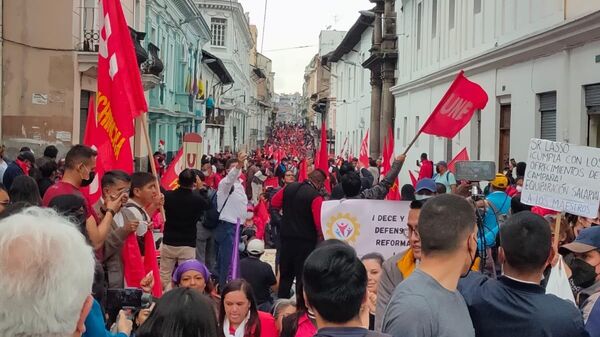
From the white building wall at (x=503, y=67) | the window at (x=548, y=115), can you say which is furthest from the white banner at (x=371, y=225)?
the window at (x=548, y=115)

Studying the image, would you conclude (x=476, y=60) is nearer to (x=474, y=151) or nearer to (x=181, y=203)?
(x=474, y=151)

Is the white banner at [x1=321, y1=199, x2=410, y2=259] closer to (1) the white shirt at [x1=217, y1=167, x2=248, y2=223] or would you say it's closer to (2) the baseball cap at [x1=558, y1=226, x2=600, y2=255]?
(2) the baseball cap at [x1=558, y1=226, x2=600, y2=255]

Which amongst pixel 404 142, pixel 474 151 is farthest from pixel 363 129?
pixel 474 151

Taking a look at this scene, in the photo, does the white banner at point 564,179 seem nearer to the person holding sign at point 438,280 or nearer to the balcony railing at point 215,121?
the person holding sign at point 438,280

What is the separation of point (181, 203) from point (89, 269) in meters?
6.17

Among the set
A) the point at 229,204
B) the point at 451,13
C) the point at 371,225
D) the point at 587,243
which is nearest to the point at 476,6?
the point at 451,13

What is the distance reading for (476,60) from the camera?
1962 cm

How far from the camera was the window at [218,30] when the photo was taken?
67625mm

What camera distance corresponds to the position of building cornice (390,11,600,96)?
42.0 feet

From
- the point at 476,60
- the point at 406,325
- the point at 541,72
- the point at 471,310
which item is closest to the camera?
the point at 406,325

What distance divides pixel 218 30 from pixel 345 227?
63.0 m

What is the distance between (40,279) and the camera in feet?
7.51

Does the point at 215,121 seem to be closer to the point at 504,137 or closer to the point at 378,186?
the point at 504,137

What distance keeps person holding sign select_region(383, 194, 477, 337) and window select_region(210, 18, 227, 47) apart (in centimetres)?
6567
